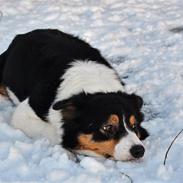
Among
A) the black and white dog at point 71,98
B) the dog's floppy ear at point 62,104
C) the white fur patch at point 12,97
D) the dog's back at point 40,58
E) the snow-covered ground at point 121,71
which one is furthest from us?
the white fur patch at point 12,97

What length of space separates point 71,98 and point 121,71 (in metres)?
2.26

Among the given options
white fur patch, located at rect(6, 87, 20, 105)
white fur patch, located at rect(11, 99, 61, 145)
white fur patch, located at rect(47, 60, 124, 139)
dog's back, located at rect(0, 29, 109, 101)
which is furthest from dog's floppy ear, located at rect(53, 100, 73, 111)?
white fur patch, located at rect(6, 87, 20, 105)

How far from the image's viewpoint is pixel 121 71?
7.19 m

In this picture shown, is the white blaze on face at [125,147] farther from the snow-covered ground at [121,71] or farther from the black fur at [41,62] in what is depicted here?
the black fur at [41,62]

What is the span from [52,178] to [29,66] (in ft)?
6.18

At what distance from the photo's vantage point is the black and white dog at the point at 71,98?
4765mm

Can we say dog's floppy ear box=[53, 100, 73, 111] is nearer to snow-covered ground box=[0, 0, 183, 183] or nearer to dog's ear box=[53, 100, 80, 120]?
dog's ear box=[53, 100, 80, 120]

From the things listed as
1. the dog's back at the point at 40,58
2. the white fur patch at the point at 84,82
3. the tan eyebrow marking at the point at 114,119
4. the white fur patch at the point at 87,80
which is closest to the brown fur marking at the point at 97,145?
the tan eyebrow marking at the point at 114,119

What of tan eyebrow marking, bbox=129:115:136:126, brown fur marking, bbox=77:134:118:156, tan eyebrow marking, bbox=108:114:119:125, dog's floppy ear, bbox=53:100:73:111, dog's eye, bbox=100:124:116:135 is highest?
dog's floppy ear, bbox=53:100:73:111

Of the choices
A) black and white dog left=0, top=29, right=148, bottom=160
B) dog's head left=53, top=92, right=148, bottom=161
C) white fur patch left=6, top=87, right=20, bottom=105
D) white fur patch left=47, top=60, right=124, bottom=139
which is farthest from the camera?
white fur patch left=6, top=87, right=20, bottom=105

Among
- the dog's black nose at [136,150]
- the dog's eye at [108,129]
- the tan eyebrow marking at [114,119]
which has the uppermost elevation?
the tan eyebrow marking at [114,119]

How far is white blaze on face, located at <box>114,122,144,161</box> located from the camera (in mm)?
4609

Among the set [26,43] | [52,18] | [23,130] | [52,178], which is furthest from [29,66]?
[52,18]

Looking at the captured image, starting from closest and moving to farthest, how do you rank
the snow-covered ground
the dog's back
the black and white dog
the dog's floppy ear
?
1. the snow-covered ground
2. the black and white dog
3. the dog's floppy ear
4. the dog's back
